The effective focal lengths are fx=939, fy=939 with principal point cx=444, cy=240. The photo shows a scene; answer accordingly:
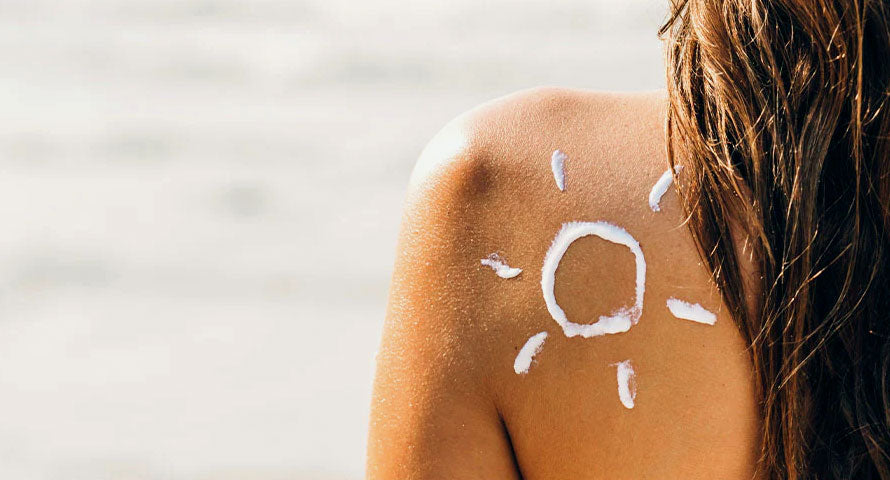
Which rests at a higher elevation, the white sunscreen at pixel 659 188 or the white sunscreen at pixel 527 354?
the white sunscreen at pixel 659 188

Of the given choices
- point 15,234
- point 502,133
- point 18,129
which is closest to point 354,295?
point 15,234

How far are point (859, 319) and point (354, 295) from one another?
3755 millimetres

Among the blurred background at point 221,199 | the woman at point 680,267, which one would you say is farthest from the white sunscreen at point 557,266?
the blurred background at point 221,199

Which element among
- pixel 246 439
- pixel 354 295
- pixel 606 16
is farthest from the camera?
pixel 606 16

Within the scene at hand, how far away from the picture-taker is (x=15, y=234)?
480cm

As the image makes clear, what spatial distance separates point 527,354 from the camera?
0.93 m

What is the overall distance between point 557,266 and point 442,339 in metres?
0.14

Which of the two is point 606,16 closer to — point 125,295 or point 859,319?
point 125,295

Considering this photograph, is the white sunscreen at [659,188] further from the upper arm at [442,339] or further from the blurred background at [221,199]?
the blurred background at [221,199]

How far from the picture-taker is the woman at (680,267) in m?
0.88

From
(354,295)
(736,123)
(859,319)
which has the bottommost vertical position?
(354,295)

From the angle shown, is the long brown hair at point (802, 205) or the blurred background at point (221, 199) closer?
the long brown hair at point (802, 205)

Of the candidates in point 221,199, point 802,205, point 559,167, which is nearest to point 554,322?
point 559,167

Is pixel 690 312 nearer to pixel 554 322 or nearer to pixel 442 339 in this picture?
pixel 554 322
